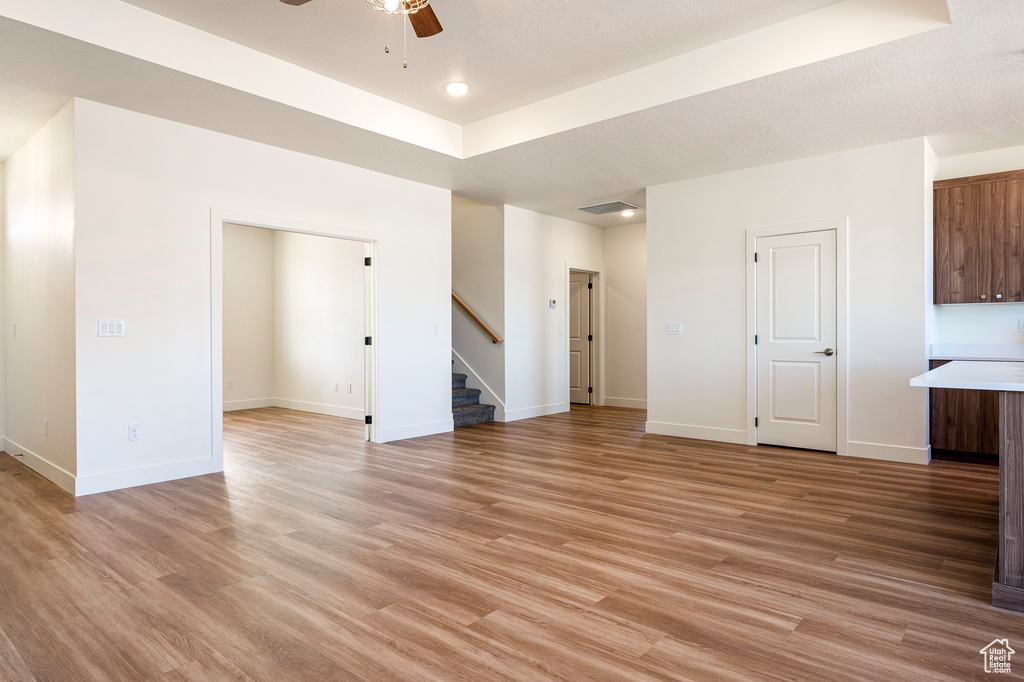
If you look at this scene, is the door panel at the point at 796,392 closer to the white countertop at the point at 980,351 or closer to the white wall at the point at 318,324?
the white countertop at the point at 980,351

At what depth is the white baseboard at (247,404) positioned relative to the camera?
8.46 m

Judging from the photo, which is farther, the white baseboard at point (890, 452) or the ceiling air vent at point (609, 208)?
the ceiling air vent at point (609, 208)

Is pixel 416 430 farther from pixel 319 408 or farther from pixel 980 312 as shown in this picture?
pixel 980 312

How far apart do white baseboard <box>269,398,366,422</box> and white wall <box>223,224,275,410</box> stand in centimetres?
27

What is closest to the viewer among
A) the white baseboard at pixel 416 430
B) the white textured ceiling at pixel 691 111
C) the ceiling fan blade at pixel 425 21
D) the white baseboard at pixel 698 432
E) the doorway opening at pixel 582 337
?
the ceiling fan blade at pixel 425 21

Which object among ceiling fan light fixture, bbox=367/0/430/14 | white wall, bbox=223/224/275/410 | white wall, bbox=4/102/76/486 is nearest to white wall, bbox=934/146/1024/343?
ceiling fan light fixture, bbox=367/0/430/14

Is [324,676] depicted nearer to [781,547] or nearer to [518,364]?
[781,547]

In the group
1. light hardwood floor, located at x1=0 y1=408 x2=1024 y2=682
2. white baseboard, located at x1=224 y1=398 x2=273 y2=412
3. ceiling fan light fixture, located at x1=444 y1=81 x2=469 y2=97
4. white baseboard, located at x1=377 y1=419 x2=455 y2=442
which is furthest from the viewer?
A: white baseboard, located at x1=224 y1=398 x2=273 y2=412

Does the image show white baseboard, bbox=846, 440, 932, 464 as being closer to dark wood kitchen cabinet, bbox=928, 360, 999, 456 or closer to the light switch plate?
dark wood kitchen cabinet, bbox=928, 360, 999, 456

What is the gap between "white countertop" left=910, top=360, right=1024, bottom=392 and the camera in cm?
222

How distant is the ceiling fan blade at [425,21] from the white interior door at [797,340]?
4.03 metres

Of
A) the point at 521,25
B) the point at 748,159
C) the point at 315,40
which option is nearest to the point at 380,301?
the point at 315,40

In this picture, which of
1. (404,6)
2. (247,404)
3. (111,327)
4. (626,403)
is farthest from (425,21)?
(247,404)

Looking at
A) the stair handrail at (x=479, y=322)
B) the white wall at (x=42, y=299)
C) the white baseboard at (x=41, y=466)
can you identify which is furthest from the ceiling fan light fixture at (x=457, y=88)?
the white baseboard at (x=41, y=466)
